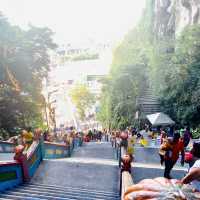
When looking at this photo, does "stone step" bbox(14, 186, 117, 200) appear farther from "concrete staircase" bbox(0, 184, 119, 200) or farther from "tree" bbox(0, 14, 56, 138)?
"tree" bbox(0, 14, 56, 138)

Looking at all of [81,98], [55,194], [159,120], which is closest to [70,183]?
[55,194]

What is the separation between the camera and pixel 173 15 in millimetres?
46062

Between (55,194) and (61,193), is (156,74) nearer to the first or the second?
(61,193)

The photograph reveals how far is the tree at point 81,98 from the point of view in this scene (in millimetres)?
83375

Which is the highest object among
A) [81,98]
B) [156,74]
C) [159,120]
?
[156,74]

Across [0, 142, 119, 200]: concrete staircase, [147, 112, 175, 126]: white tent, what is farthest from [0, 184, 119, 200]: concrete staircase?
[147, 112, 175, 126]: white tent

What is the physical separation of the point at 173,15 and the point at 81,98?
40462 millimetres

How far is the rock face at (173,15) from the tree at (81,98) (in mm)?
35830

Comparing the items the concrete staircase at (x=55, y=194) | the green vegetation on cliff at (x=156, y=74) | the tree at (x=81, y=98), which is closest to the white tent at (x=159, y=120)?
the green vegetation on cliff at (x=156, y=74)

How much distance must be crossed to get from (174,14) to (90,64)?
74.6m

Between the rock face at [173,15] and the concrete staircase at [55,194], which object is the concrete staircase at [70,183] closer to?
the concrete staircase at [55,194]

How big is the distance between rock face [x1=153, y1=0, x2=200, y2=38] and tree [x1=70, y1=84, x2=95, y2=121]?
118ft

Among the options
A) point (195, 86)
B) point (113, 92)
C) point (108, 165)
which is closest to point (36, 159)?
point (108, 165)

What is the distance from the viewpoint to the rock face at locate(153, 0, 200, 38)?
3825 cm
